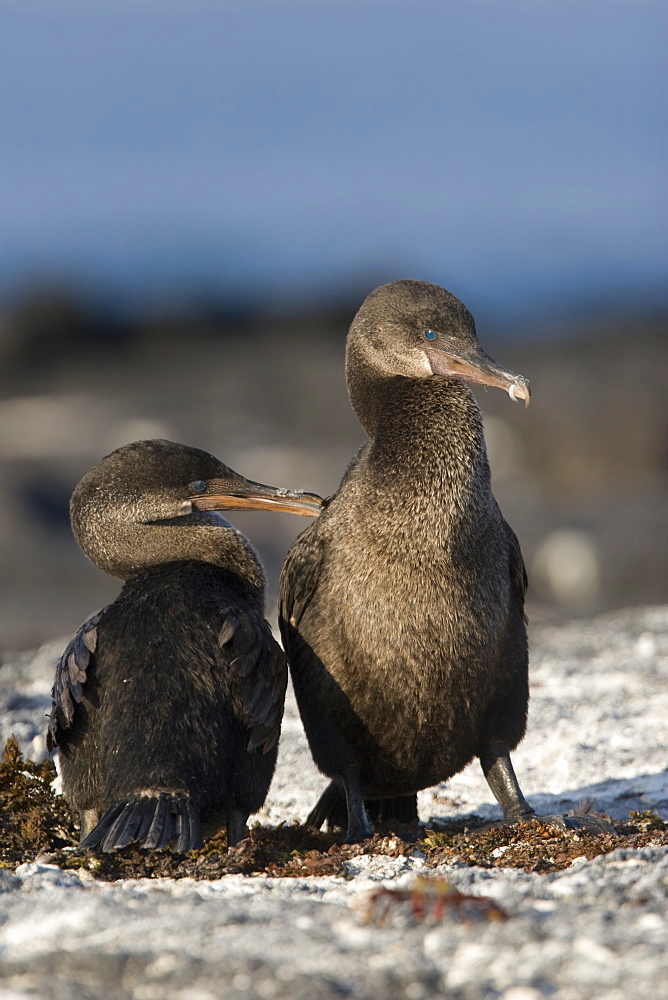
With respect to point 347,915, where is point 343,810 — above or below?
above

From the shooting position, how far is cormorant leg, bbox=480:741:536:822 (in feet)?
18.8

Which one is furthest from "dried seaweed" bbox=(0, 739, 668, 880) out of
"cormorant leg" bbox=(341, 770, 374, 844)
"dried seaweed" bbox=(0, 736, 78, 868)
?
"cormorant leg" bbox=(341, 770, 374, 844)

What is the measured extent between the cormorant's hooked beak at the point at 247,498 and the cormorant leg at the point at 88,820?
5.08 feet

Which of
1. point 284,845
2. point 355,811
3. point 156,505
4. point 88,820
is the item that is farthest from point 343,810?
point 156,505

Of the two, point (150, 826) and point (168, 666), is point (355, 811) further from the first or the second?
point (150, 826)

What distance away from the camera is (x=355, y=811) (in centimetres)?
570

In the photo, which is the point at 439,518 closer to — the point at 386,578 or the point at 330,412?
the point at 386,578

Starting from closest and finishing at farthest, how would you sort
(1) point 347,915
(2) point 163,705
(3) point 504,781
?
(1) point 347,915, (2) point 163,705, (3) point 504,781

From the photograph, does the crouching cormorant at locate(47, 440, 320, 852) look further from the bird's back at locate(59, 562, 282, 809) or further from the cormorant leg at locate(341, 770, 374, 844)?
the cormorant leg at locate(341, 770, 374, 844)

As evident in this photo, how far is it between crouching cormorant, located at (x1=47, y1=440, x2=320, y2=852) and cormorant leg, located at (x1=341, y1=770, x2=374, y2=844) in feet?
1.38

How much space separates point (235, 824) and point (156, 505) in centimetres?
161

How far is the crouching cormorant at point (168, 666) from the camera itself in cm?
490

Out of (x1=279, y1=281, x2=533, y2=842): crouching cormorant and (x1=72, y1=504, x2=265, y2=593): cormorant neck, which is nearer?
(x1=279, y1=281, x2=533, y2=842): crouching cormorant

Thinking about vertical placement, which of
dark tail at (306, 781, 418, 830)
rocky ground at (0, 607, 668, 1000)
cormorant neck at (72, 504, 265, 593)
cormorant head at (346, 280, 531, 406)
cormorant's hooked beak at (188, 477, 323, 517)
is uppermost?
cormorant head at (346, 280, 531, 406)
